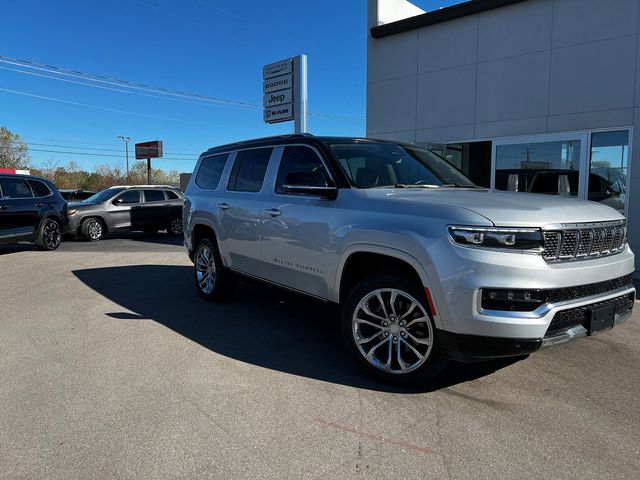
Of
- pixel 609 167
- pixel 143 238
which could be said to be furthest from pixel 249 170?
pixel 143 238

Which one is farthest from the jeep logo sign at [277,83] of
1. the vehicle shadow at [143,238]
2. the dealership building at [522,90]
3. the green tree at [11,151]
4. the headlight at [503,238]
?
the green tree at [11,151]

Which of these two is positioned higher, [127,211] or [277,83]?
[277,83]

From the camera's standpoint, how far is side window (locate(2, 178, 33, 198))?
10680mm

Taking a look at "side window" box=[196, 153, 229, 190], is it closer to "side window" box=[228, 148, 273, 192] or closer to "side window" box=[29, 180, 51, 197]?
"side window" box=[228, 148, 273, 192]

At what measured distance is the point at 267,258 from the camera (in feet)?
16.2

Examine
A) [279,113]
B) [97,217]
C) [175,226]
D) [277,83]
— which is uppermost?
[277,83]

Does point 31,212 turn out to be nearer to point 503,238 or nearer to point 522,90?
point 522,90

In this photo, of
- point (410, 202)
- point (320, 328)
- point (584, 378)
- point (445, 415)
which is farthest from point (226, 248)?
point (584, 378)

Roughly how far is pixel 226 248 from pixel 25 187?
804 cm

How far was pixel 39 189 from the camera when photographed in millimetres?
11625

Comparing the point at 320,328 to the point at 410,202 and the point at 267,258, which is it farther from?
the point at 410,202

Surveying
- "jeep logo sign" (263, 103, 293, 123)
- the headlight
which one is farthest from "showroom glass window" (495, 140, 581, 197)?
the headlight

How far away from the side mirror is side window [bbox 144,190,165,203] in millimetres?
12061

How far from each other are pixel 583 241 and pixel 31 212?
1161 cm
